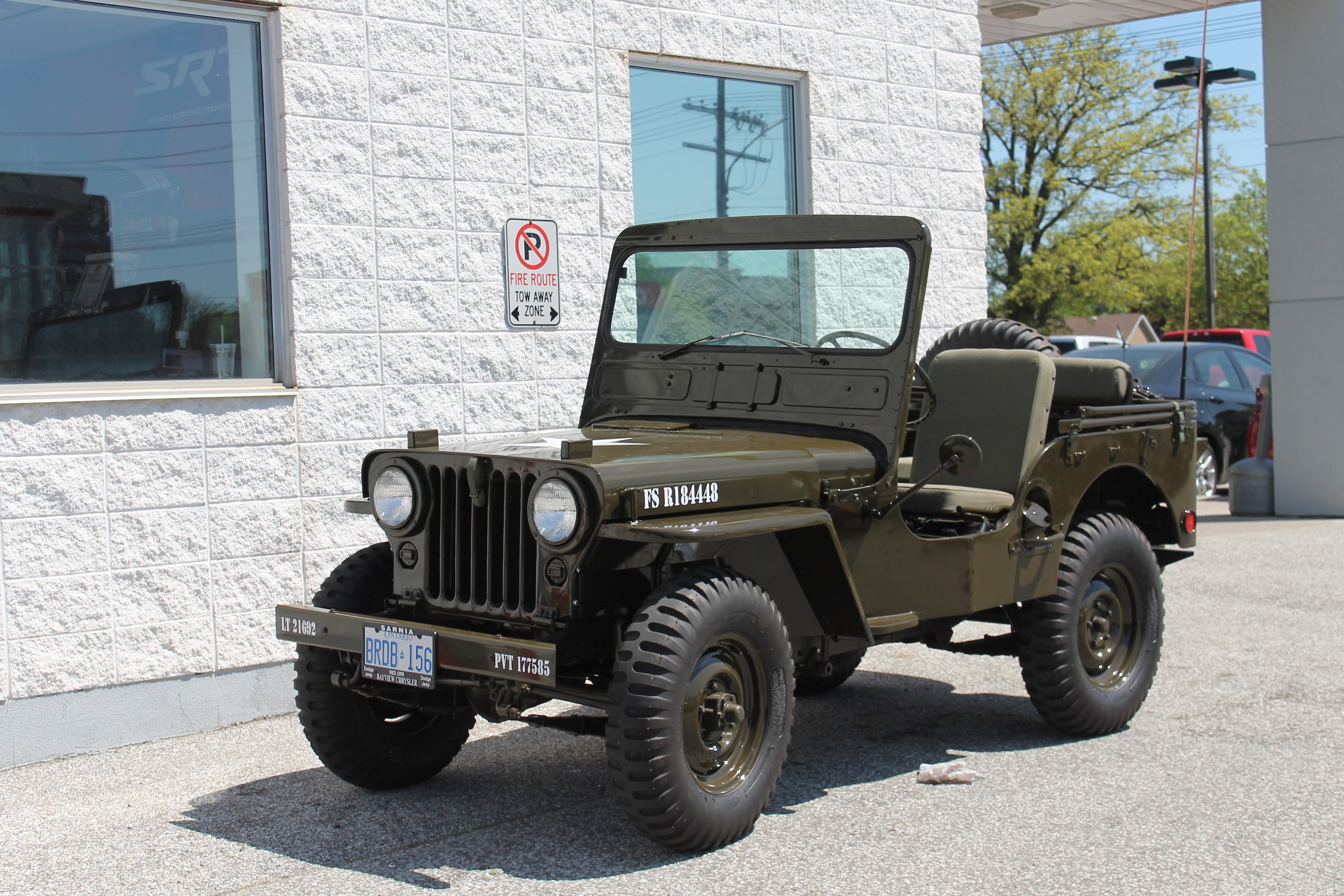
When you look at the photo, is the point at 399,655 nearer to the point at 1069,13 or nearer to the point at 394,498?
the point at 394,498

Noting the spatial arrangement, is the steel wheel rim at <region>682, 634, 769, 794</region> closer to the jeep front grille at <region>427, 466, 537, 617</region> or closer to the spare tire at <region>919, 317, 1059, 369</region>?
the jeep front grille at <region>427, 466, 537, 617</region>

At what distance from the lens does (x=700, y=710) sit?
13.8ft

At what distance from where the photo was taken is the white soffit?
11.1 m

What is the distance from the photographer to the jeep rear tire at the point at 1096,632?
5512mm

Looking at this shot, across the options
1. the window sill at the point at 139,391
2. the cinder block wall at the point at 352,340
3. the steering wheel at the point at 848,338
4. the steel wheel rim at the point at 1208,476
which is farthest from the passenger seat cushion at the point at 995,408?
the steel wheel rim at the point at 1208,476

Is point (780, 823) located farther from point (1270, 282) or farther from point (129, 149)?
point (1270, 282)

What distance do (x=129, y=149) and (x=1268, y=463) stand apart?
10078 millimetres

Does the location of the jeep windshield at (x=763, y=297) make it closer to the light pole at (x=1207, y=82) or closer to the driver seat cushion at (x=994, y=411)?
the driver seat cushion at (x=994, y=411)

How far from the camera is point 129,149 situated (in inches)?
241

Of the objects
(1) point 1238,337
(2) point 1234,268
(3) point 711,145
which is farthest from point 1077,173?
(3) point 711,145

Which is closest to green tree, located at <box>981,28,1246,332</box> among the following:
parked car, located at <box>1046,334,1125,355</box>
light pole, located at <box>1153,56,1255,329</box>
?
light pole, located at <box>1153,56,1255,329</box>

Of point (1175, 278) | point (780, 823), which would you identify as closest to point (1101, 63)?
point (1175, 278)

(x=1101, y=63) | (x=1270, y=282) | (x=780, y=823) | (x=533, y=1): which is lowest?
(x=780, y=823)

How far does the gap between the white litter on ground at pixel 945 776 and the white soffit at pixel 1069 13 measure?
7305 millimetres
